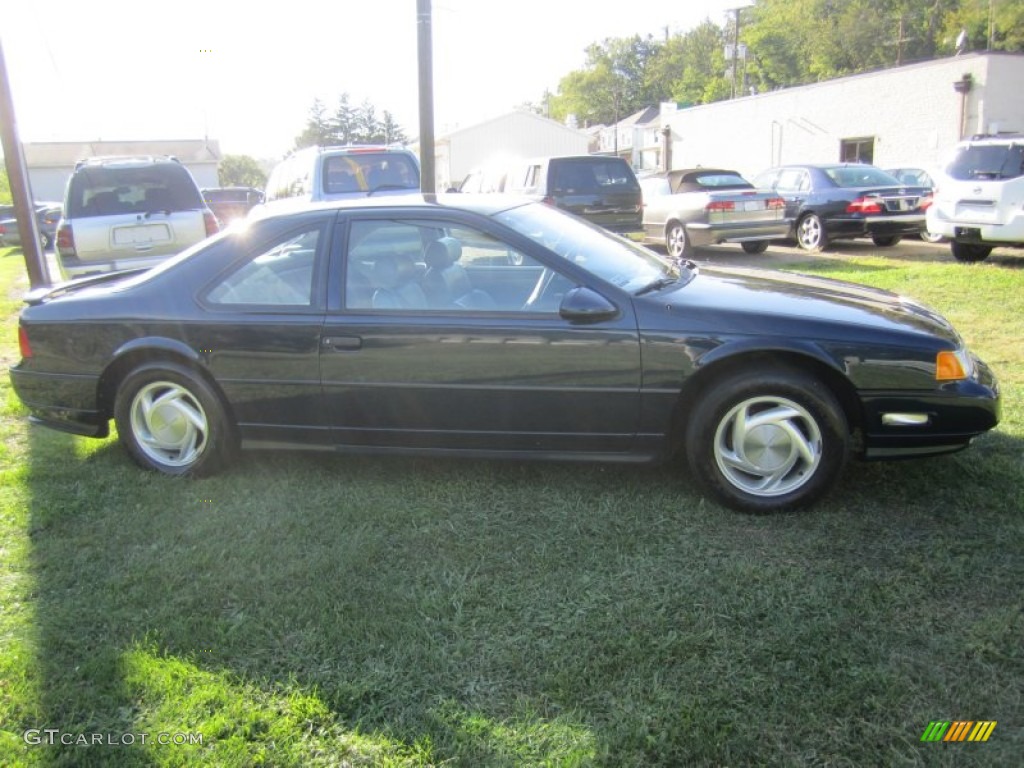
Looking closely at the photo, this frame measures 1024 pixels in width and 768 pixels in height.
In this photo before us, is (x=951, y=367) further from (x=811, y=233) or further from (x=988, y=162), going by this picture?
(x=811, y=233)

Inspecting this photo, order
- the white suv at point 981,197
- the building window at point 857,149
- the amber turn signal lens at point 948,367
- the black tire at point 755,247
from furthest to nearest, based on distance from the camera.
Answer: the building window at point 857,149
the black tire at point 755,247
the white suv at point 981,197
the amber turn signal lens at point 948,367

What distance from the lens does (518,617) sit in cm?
302

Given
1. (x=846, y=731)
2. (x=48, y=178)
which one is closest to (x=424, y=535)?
(x=846, y=731)

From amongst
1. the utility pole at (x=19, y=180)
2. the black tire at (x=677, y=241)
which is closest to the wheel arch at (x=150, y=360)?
the utility pole at (x=19, y=180)

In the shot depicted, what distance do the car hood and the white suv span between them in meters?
7.22

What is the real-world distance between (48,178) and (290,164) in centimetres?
4440


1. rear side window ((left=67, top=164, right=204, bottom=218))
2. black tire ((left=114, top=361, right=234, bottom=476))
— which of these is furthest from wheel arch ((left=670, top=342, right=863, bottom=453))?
rear side window ((left=67, top=164, right=204, bottom=218))

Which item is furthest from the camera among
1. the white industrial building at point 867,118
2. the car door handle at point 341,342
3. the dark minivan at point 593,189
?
the white industrial building at point 867,118

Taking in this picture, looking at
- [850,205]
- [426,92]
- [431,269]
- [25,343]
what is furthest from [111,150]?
[431,269]

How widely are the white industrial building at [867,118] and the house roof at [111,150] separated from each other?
101 feet

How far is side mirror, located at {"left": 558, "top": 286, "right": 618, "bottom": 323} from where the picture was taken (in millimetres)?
3703

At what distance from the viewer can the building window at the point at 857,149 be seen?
90.1 feet

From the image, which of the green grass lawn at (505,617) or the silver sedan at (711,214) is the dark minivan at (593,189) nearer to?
the silver sedan at (711,214)

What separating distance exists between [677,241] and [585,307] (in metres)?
10.5
